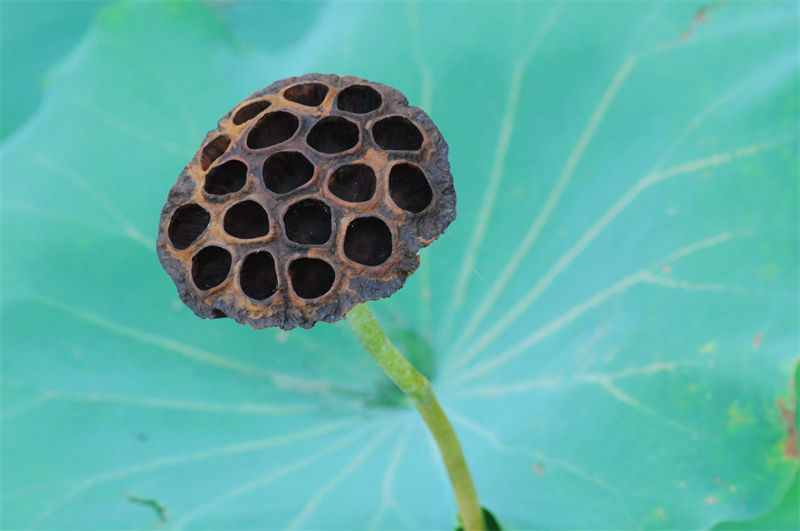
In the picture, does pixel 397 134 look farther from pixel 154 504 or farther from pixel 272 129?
pixel 154 504

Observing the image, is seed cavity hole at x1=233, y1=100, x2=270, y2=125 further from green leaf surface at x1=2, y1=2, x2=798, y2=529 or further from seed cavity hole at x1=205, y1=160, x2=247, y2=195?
green leaf surface at x1=2, y1=2, x2=798, y2=529

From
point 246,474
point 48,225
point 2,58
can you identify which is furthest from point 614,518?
point 2,58

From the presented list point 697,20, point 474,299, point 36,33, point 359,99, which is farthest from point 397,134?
point 36,33

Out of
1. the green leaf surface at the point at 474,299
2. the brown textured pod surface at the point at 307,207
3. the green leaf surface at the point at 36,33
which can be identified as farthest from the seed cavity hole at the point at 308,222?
the green leaf surface at the point at 36,33

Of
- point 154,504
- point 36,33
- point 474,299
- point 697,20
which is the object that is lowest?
point 154,504

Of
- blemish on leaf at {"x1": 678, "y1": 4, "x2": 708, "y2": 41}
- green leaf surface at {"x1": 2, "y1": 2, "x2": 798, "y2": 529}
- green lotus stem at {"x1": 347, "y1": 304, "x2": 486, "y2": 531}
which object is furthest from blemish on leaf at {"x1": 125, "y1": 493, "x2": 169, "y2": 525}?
blemish on leaf at {"x1": 678, "y1": 4, "x2": 708, "y2": 41}

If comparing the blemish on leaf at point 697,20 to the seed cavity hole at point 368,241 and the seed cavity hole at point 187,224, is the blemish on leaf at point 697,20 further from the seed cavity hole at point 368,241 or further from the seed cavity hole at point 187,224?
the seed cavity hole at point 187,224
